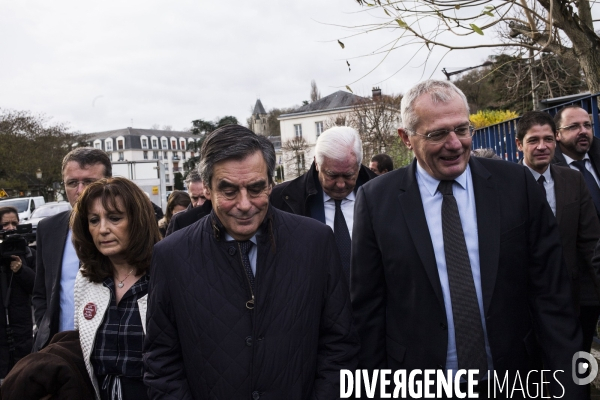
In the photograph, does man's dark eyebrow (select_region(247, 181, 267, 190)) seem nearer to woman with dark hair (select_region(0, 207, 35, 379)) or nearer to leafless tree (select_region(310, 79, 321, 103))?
woman with dark hair (select_region(0, 207, 35, 379))

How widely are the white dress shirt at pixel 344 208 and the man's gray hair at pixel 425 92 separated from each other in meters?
1.05

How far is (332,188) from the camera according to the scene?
3.62 meters

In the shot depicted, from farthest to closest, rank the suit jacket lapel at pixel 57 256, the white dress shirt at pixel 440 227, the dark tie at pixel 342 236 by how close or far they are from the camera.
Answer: the dark tie at pixel 342 236, the suit jacket lapel at pixel 57 256, the white dress shirt at pixel 440 227

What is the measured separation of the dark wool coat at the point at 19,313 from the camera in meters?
4.91

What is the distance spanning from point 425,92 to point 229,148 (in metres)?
0.98

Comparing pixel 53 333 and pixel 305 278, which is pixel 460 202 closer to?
pixel 305 278

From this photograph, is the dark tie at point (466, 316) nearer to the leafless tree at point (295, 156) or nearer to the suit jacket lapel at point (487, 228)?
the suit jacket lapel at point (487, 228)

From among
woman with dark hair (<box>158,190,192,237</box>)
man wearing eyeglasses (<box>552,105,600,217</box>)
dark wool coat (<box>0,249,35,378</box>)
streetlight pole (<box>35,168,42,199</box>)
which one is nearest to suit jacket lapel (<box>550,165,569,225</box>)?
man wearing eyeglasses (<box>552,105,600,217</box>)

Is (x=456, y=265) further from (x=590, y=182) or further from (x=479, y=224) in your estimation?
(x=590, y=182)

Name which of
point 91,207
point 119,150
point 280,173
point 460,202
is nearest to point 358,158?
point 460,202

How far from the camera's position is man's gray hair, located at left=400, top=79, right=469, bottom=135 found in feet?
8.39

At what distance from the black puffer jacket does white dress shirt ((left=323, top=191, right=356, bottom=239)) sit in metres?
1.18

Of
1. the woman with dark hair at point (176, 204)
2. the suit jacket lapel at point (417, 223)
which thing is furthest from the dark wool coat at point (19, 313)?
the suit jacket lapel at point (417, 223)

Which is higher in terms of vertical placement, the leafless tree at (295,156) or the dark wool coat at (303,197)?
the leafless tree at (295,156)
